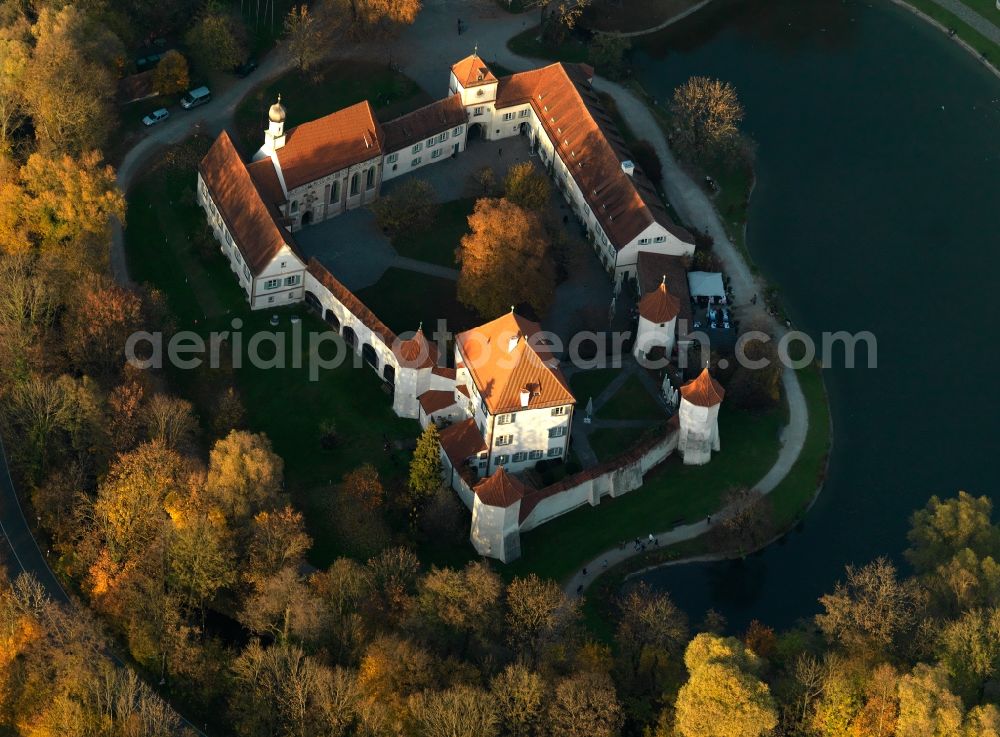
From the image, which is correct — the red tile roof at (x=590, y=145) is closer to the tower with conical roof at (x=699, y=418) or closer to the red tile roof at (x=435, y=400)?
the tower with conical roof at (x=699, y=418)

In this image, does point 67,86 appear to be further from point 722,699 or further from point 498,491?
point 722,699

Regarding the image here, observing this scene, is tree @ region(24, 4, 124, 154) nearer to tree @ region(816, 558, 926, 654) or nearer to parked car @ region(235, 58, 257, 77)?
parked car @ region(235, 58, 257, 77)

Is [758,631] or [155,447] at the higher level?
[155,447]

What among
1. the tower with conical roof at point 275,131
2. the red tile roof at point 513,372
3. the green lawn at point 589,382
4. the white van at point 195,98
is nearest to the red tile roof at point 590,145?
the green lawn at point 589,382

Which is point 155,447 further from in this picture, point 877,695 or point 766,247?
point 766,247

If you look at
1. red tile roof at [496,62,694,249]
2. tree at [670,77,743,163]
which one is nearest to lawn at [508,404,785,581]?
red tile roof at [496,62,694,249]

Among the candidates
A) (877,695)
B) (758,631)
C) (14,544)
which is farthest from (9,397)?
(877,695)
